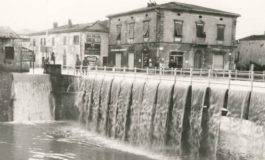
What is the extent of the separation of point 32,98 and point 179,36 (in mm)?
15951

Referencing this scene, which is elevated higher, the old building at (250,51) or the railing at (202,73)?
the old building at (250,51)

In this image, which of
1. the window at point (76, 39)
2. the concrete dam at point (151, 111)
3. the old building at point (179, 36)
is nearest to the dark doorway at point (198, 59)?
the old building at point (179, 36)

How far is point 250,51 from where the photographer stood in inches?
1960

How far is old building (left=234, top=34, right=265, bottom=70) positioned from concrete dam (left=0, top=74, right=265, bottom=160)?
22.3 metres

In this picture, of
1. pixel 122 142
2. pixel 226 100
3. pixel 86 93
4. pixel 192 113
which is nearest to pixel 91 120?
pixel 86 93

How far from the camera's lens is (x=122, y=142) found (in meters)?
26.8

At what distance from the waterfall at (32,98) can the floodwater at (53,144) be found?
1846 millimetres

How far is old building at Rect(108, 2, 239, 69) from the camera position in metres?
40.7

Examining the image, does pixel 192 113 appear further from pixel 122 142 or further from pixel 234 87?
pixel 122 142

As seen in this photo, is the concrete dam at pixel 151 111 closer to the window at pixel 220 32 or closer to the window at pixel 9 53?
the window at pixel 9 53

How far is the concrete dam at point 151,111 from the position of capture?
1903 cm

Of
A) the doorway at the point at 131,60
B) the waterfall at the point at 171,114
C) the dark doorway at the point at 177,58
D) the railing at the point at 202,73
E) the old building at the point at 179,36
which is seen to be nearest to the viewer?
the waterfall at the point at 171,114

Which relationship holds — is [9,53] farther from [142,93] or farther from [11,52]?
[142,93]

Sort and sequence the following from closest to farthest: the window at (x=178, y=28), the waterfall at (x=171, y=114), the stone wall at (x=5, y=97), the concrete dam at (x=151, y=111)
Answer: the concrete dam at (x=151, y=111), the waterfall at (x=171, y=114), the stone wall at (x=5, y=97), the window at (x=178, y=28)
